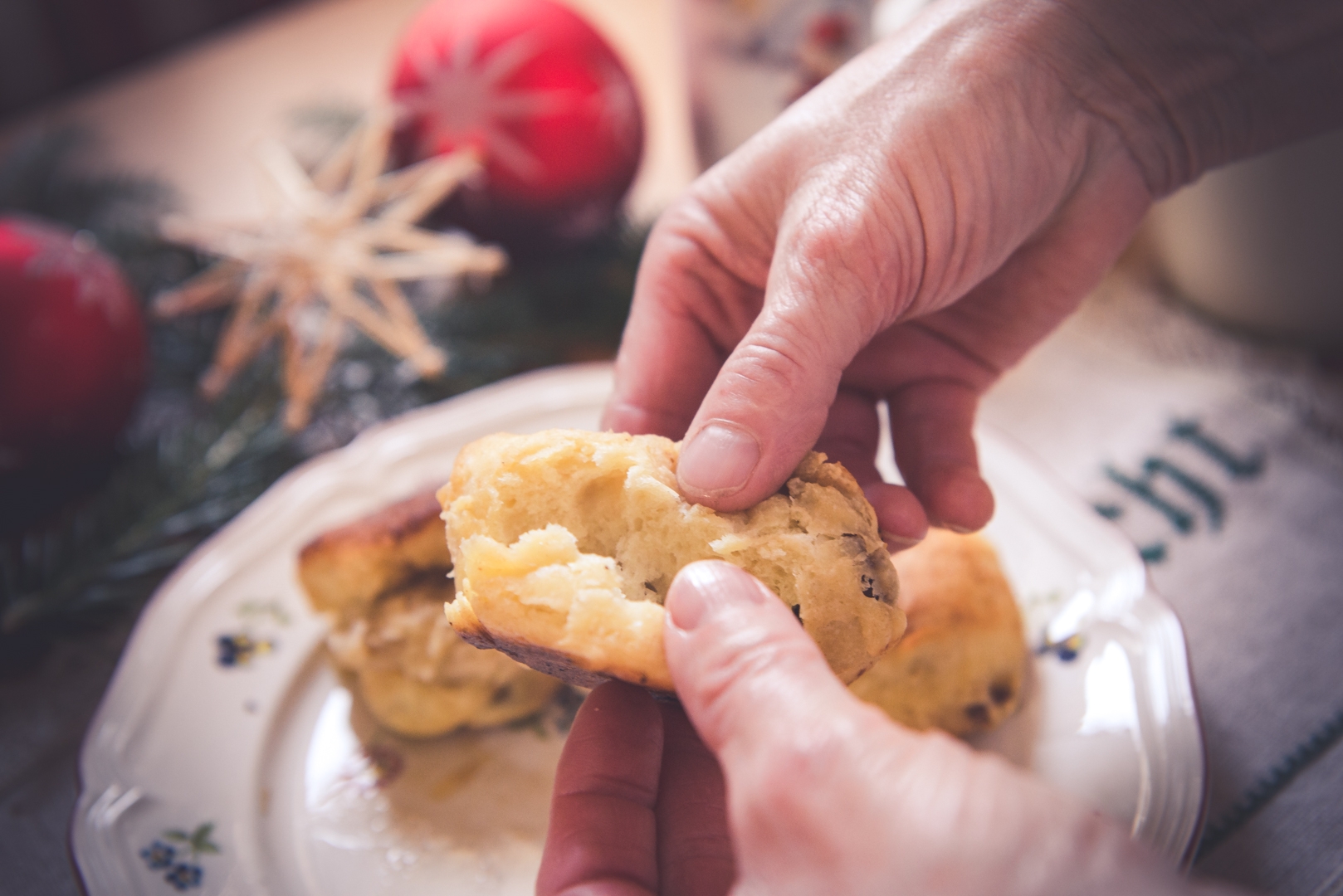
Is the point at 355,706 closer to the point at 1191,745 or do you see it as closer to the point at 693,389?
the point at 693,389

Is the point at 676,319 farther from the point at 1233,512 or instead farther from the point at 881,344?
the point at 1233,512

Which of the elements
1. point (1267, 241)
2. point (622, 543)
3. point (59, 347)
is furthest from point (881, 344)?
point (59, 347)

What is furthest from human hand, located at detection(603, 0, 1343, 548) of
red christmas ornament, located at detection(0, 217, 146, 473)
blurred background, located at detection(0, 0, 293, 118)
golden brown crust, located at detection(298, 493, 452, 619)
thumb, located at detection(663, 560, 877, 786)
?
blurred background, located at detection(0, 0, 293, 118)

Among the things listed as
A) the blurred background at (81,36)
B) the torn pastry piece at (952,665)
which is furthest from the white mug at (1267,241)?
the blurred background at (81,36)

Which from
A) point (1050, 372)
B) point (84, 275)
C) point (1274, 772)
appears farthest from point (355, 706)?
point (1050, 372)

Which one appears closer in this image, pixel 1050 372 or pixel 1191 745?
pixel 1191 745

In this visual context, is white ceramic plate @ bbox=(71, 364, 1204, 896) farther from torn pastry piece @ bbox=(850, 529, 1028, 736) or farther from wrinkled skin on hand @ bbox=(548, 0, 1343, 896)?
wrinkled skin on hand @ bbox=(548, 0, 1343, 896)

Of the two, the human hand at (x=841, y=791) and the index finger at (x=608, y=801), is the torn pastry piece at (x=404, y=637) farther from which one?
the human hand at (x=841, y=791)
